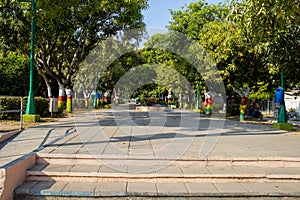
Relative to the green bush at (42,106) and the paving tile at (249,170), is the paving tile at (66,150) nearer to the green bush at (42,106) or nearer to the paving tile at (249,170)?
the paving tile at (249,170)

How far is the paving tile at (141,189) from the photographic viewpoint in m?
3.92

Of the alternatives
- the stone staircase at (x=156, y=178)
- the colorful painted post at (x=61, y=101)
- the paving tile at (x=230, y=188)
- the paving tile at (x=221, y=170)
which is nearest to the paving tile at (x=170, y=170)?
the stone staircase at (x=156, y=178)

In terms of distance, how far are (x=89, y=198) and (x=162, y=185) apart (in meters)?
1.05

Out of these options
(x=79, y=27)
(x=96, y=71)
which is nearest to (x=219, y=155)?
(x=79, y=27)

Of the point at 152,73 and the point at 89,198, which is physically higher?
the point at 152,73

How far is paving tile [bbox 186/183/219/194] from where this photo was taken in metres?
3.98

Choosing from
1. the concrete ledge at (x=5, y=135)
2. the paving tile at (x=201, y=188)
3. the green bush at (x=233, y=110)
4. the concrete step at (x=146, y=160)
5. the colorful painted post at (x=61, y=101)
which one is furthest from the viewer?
the green bush at (x=233, y=110)

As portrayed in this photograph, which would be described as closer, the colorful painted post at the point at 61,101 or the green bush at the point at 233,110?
the colorful painted post at the point at 61,101

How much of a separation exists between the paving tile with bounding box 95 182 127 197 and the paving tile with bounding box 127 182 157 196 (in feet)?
0.27

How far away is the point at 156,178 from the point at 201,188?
0.67 meters

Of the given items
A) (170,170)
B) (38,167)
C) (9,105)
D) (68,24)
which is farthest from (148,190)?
(68,24)

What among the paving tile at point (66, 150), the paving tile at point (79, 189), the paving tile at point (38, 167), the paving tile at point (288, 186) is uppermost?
the paving tile at point (66, 150)

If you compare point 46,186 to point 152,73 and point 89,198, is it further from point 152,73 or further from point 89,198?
point 152,73

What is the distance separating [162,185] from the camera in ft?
13.8
